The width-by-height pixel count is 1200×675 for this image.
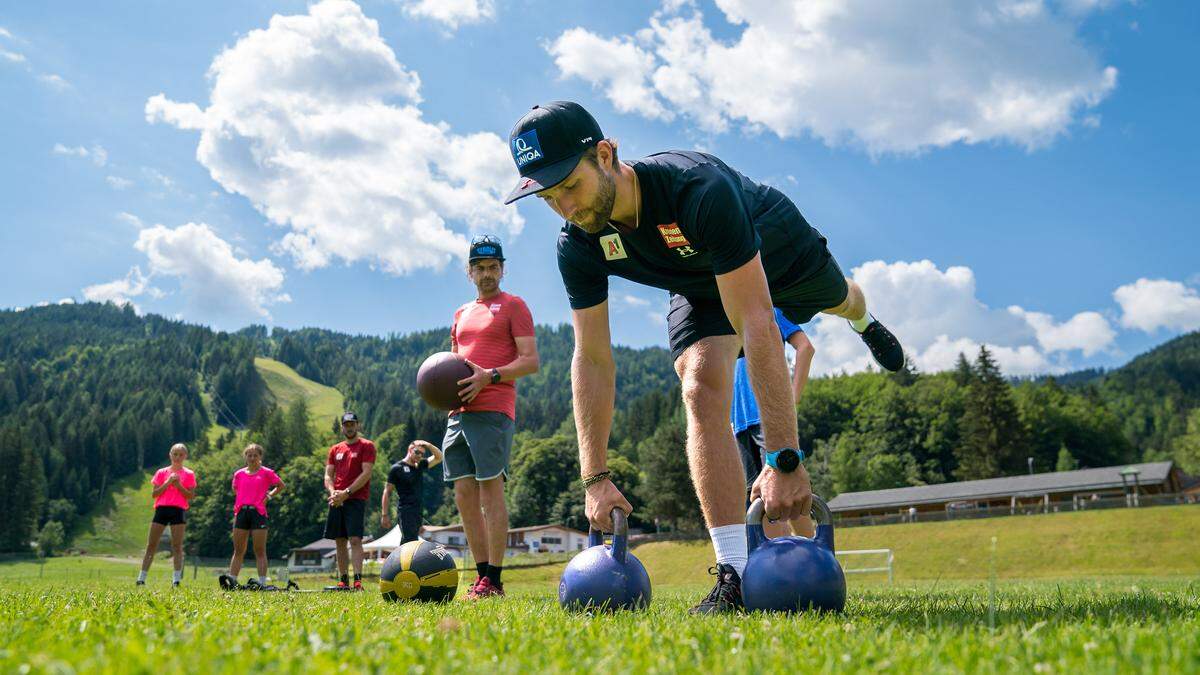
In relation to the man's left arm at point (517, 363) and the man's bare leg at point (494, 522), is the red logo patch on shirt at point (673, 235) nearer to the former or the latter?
the man's left arm at point (517, 363)

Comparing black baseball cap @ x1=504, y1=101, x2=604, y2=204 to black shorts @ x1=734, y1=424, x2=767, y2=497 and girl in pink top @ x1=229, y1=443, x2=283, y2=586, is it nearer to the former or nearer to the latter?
black shorts @ x1=734, y1=424, x2=767, y2=497

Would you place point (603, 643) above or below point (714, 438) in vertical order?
below

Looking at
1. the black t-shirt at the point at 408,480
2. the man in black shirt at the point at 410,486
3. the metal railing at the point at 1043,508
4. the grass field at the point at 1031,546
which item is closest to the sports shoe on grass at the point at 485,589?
the man in black shirt at the point at 410,486

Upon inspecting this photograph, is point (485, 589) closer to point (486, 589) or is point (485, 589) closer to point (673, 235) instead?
point (486, 589)

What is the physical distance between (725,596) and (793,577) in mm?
563

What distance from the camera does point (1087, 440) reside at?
103 meters

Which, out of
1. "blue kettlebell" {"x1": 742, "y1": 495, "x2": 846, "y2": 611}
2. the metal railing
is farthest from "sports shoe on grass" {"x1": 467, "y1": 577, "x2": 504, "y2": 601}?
the metal railing

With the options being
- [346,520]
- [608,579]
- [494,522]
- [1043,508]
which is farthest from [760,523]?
[1043,508]

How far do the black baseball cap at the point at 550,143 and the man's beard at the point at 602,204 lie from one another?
19 cm

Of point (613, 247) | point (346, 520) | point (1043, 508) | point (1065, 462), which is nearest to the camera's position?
point (613, 247)

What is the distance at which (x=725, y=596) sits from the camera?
3.80 meters

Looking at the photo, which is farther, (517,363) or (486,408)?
(517,363)

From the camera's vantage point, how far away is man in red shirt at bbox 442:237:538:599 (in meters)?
6.84

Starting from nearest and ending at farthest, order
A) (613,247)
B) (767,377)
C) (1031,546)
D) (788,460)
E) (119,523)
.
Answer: (788,460) → (767,377) → (613,247) → (1031,546) → (119,523)
